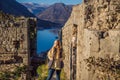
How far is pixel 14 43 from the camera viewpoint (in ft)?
69.7

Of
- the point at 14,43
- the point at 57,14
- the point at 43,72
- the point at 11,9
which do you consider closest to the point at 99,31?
the point at 43,72

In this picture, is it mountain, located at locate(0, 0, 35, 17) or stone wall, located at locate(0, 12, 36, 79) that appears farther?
mountain, located at locate(0, 0, 35, 17)

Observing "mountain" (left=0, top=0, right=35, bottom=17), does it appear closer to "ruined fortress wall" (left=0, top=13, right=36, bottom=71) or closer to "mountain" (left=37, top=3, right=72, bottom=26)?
"mountain" (left=37, top=3, right=72, bottom=26)

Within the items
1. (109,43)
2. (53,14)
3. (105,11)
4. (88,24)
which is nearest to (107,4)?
(105,11)

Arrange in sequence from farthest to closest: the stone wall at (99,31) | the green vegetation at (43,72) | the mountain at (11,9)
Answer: the mountain at (11,9), the green vegetation at (43,72), the stone wall at (99,31)

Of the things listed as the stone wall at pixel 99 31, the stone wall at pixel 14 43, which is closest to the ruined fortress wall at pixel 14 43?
the stone wall at pixel 14 43

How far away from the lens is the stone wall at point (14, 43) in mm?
21062

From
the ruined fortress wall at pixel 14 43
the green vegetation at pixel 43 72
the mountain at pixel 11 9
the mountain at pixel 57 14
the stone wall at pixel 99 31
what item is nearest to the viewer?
the stone wall at pixel 99 31

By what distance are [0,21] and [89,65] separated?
412 inches

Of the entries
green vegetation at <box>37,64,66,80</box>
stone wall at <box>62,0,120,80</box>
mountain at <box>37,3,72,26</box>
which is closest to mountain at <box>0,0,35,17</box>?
mountain at <box>37,3,72,26</box>

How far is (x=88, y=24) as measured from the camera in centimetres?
1358

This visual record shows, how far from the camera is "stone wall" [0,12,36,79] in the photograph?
21.1 meters

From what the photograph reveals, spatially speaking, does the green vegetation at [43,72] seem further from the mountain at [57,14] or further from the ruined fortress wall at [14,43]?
the mountain at [57,14]

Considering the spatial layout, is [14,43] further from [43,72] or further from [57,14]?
[57,14]
